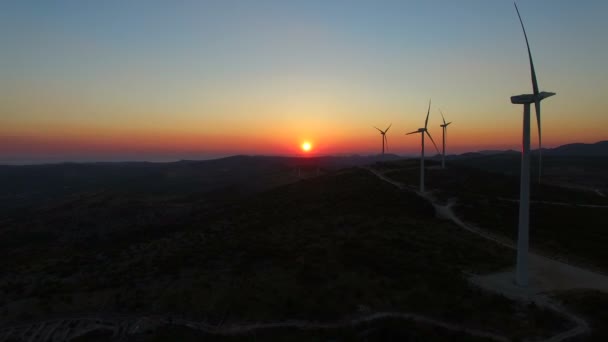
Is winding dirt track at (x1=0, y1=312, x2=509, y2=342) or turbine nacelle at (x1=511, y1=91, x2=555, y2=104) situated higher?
turbine nacelle at (x1=511, y1=91, x2=555, y2=104)

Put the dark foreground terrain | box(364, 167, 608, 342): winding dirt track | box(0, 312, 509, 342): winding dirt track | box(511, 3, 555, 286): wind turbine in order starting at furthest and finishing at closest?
box(511, 3, 555, 286): wind turbine
box(0, 312, 509, 342): winding dirt track
the dark foreground terrain
box(364, 167, 608, 342): winding dirt track

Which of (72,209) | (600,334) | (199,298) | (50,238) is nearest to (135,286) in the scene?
(199,298)

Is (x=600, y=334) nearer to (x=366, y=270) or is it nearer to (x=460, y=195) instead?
(x=366, y=270)

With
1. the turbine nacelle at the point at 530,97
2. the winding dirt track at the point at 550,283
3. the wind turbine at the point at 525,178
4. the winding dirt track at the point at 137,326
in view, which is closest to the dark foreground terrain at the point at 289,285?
the winding dirt track at the point at 137,326

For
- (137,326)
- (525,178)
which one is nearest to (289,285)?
(137,326)


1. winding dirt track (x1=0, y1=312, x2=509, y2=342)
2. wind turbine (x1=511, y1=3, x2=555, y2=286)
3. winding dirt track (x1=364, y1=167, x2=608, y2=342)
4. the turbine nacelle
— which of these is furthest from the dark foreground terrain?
the turbine nacelle

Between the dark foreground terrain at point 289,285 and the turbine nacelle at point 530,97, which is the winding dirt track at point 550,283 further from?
the turbine nacelle at point 530,97

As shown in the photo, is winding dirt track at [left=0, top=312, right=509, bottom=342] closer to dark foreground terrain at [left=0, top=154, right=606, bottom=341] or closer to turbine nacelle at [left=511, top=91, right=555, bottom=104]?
dark foreground terrain at [left=0, top=154, right=606, bottom=341]

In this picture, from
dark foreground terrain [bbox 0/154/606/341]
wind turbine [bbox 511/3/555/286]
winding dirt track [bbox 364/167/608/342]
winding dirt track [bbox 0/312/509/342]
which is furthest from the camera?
wind turbine [bbox 511/3/555/286]
